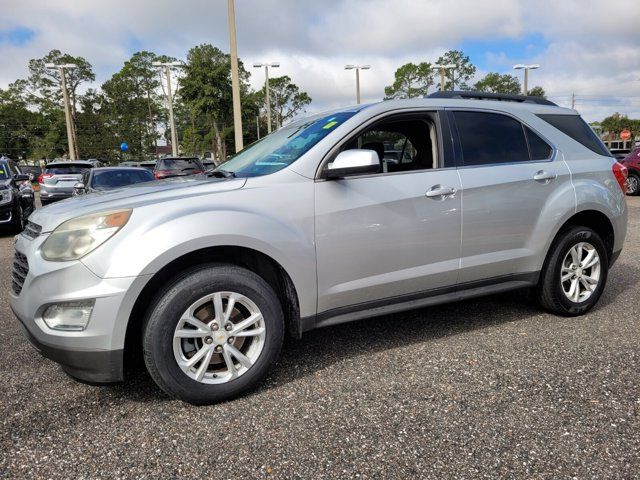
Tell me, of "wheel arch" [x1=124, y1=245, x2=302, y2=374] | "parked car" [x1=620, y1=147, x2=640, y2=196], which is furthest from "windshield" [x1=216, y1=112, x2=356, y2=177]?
"parked car" [x1=620, y1=147, x2=640, y2=196]

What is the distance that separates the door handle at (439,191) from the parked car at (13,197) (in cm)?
961

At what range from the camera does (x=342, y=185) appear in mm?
2977

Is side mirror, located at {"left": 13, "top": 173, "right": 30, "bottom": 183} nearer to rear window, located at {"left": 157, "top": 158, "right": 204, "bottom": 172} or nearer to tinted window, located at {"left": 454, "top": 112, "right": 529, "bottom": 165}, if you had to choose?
rear window, located at {"left": 157, "top": 158, "right": 204, "bottom": 172}

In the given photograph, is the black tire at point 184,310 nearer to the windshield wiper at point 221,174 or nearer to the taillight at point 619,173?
the windshield wiper at point 221,174

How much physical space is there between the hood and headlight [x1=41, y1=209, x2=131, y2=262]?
0.18 ft

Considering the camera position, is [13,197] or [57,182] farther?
[57,182]

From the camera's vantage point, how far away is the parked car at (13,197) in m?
9.71

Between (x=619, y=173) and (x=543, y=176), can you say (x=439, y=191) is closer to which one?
(x=543, y=176)

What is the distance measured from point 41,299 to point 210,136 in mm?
53963

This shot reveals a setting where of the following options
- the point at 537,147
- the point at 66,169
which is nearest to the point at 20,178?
the point at 66,169

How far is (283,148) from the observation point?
3.36 metres

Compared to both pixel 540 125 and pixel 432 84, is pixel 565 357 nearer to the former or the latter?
pixel 540 125

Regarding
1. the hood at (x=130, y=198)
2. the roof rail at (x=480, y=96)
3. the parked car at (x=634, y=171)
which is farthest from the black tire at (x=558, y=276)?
the parked car at (x=634, y=171)

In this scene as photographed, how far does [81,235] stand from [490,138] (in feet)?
9.51
